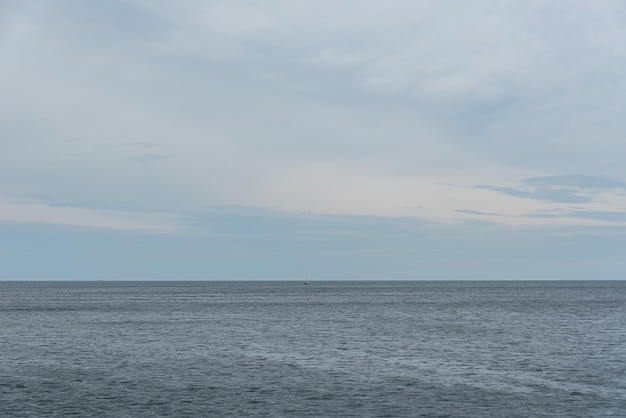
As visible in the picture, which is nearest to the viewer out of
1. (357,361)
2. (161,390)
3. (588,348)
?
(161,390)

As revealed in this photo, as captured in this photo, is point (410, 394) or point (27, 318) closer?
point (410, 394)

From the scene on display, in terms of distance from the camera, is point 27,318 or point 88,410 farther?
point 27,318

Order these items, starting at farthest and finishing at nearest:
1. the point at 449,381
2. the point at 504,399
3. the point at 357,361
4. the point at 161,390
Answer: the point at 357,361 → the point at 449,381 → the point at 161,390 → the point at 504,399

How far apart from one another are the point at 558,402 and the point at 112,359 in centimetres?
4045

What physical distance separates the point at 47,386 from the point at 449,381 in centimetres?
2958

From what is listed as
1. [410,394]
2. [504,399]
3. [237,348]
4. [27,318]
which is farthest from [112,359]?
[27,318]

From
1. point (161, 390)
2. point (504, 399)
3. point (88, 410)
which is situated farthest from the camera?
point (161, 390)

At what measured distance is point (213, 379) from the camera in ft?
187

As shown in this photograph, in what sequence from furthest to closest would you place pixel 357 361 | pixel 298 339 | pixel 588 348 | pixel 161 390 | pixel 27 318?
pixel 27 318, pixel 298 339, pixel 588 348, pixel 357 361, pixel 161 390

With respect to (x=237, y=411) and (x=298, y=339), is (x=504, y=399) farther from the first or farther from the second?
(x=298, y=339)

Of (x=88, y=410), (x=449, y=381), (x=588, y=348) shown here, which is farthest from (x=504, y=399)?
(x=588, y=348)

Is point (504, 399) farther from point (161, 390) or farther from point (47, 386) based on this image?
point (47, 386)

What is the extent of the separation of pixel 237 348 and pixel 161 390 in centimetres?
2612

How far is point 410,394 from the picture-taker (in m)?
50.5
